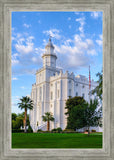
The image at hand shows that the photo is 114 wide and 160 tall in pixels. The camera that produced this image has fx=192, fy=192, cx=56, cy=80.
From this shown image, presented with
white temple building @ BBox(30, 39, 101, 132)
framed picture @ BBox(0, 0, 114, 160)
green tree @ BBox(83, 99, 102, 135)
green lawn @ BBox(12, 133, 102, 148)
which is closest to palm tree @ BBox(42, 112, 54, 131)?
white temple building @ BBox(30, 39, 101, 132)

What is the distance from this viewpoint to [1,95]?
2.48m

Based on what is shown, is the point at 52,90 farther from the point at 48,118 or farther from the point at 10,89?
the point at 10,89

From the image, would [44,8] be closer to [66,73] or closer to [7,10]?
[7,10]

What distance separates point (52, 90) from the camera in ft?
68.2

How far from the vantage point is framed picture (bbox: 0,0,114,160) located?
7.89 ft

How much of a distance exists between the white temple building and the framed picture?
16368mm

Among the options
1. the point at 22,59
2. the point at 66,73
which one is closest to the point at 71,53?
the point at 66,73

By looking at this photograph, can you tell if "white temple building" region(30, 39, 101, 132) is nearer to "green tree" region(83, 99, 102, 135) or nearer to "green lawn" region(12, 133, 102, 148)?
"green tree" region(83, 99, 102, 135)

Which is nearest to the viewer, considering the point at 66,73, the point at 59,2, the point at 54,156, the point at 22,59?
the point at 54,156

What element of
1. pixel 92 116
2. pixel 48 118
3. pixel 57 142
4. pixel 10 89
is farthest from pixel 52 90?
pixel 10 89

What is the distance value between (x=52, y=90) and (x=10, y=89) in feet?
59.9

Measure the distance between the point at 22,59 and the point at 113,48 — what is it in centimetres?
1557

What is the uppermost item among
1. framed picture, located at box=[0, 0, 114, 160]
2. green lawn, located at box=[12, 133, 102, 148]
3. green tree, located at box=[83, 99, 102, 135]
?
framed picture, located at box=[0, 0, 114, 160]

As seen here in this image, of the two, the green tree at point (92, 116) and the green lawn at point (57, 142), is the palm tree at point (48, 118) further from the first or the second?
the green lawn at point (57, 142)
